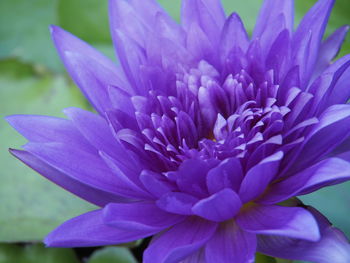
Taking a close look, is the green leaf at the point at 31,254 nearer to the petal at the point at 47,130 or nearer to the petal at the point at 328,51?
the petal at the point at 47,130

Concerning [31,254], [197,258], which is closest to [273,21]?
[197,258]

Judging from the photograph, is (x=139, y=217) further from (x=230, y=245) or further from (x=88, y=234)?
(x=230, y=245)

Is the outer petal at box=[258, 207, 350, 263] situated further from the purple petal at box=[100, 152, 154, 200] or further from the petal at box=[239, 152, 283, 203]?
the purple petal at box=[100, 152, 154, 200]

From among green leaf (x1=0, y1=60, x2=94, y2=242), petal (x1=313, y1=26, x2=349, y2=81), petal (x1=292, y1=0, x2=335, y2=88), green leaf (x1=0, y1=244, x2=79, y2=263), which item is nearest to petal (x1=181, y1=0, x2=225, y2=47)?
petal (x1=292, y1=0, x2=335, y2=88)

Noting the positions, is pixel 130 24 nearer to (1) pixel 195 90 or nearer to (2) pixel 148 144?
(1) pixel 195 90

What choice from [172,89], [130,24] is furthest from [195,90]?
[130,24]
